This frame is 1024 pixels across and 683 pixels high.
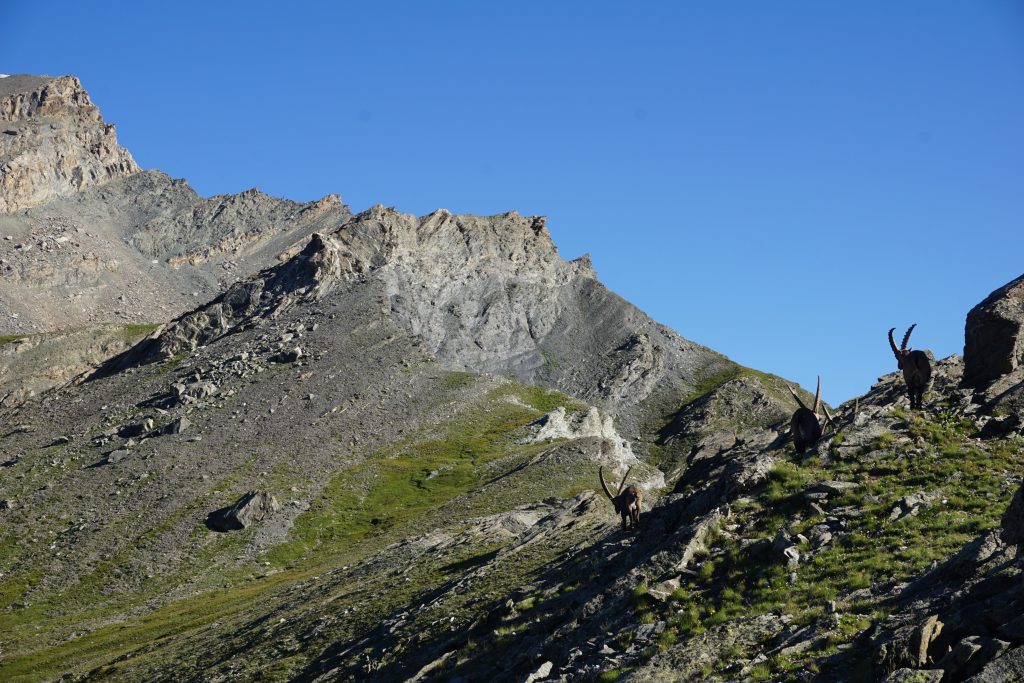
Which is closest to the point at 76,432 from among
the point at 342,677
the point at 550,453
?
the point at 550,453

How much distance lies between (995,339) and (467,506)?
70.4m

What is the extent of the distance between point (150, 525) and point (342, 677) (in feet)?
265

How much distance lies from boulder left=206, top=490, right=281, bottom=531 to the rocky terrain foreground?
56 centimetres

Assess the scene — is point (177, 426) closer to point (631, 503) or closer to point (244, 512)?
point (244, 512)

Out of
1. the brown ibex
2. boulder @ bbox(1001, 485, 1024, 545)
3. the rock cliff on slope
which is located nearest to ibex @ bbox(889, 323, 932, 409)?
the brown ibex

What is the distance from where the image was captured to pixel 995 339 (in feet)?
112

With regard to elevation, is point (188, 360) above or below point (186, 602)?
above

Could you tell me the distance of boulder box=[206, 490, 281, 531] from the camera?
109m

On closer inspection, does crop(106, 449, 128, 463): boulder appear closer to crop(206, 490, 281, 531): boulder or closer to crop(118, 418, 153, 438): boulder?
crop(118, 418, 153, 438): boulder

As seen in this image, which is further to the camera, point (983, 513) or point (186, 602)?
point (186, 602)

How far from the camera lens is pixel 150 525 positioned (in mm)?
109125

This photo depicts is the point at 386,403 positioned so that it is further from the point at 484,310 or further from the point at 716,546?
the point at 716,546

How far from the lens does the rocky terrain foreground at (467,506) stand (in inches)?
906

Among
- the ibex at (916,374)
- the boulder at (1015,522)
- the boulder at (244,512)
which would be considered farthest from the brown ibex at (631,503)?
the boulder at (244,512)
